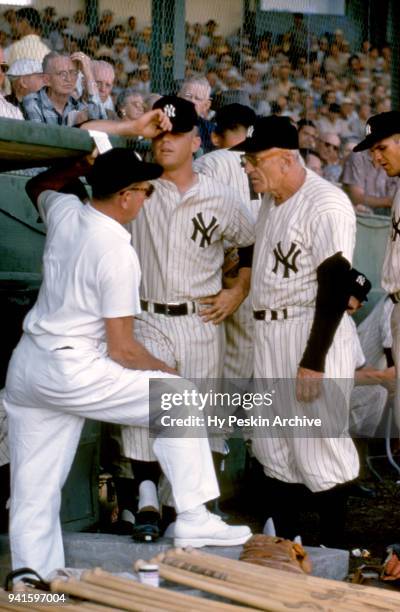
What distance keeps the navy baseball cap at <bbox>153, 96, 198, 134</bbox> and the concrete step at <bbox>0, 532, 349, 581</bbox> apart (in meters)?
1.77

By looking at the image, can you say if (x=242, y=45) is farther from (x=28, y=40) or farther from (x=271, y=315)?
(x=271, y=315)

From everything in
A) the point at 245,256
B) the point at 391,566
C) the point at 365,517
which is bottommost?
the point at 365,517

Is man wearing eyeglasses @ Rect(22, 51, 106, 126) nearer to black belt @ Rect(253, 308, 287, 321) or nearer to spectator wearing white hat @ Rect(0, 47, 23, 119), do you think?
spectator wearing white hat @ Rect(0, 47, 23, 119)

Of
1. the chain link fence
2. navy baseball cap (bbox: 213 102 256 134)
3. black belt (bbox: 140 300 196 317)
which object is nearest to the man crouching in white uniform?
black belt (bbox: 140 300 196 317)

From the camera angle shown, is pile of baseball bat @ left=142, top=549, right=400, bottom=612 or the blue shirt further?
the blue shirt

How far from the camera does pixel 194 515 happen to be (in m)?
4.59

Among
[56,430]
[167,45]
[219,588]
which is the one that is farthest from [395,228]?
[167,45]

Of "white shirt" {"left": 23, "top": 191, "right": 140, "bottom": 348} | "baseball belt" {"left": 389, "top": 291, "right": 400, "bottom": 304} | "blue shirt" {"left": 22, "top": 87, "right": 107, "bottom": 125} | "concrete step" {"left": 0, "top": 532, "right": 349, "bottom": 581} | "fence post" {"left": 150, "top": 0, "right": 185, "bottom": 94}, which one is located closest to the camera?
"white shirt" {"left": 23, "top": 191, "right": 140, "bottom": 348}

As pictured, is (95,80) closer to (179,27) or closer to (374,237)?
(179,27)

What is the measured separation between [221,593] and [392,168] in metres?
2.43

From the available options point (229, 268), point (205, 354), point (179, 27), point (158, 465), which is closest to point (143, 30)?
point (179, 27)

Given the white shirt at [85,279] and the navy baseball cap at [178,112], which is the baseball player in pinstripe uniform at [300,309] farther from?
the white shirt at [85,279]

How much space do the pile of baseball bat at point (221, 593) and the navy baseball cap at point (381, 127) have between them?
2.20m

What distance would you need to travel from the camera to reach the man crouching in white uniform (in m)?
4.48
